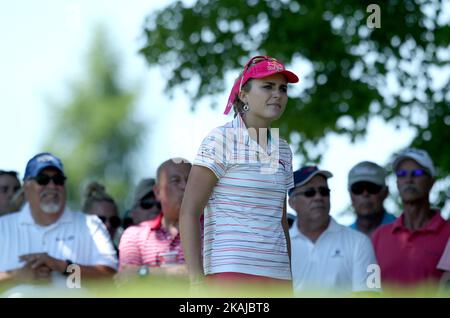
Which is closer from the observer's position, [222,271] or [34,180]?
[222,271]

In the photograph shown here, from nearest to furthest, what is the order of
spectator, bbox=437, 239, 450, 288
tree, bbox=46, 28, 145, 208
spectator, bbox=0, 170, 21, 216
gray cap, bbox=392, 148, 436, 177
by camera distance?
spectator, bbox=437, 239, 450, 288
gray cap, bbox=392, 148, 436, 177
spectator, bbox=0, 170, 21, 216
tree, bbox=46, 28, 145, 208

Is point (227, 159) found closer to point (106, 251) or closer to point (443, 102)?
point (106, 251)

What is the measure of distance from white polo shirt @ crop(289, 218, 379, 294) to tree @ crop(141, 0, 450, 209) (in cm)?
517

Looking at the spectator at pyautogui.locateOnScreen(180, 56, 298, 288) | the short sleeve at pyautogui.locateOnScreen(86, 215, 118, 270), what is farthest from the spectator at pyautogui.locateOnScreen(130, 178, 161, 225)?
the spectator at pyautogui.locateOnScreen(180, 56, 298, 288)

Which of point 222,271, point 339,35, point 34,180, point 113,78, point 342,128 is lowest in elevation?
A: point 222,271

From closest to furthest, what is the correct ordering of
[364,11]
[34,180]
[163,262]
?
[163,262] → [34,180] → [364,11]

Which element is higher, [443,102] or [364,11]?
[364,11]

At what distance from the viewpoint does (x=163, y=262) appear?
8219 mm

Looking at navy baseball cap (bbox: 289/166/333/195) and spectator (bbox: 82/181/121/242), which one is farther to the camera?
spectator (bbox: 82/181/121/242)

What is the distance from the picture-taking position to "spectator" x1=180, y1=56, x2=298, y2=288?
559 cm

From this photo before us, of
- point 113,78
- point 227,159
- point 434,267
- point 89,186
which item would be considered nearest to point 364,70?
point 89,186

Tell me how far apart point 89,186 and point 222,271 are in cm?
528

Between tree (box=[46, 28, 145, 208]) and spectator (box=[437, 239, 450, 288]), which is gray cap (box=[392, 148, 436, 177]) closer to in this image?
spectator (box=[437, 239, 450, 288])

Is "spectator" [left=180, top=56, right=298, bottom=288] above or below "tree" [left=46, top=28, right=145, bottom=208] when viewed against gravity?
below
